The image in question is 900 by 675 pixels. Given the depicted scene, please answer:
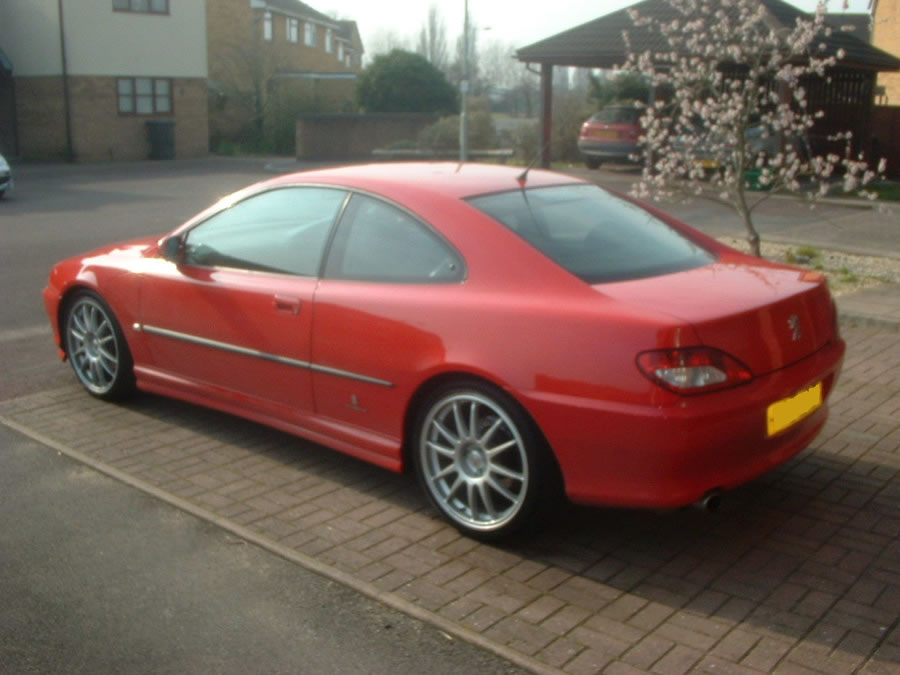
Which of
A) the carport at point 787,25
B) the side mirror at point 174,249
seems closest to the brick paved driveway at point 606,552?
the side mirror at point 174,249

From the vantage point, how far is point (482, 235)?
15.0 feet

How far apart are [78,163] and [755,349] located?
35449mm

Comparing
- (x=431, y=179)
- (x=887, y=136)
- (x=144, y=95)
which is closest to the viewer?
(x=431, y=179)

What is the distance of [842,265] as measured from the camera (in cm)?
1158

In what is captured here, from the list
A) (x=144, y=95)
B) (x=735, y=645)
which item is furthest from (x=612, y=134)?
(x=735, y=645)

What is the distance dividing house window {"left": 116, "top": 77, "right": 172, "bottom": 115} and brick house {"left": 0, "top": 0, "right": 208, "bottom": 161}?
35 millimetres

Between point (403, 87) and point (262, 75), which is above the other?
point (262, 75)

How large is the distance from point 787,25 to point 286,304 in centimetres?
2037

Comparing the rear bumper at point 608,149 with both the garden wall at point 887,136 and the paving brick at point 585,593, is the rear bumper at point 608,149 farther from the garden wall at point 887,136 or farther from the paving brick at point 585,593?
the paving brick at point 585,593

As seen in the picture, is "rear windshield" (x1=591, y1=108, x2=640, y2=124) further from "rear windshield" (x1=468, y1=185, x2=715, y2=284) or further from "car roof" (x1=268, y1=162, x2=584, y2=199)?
"rear windshield" (x1=468, y1=185, x2=715, y2=284)

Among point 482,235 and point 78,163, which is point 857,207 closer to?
point 482,235

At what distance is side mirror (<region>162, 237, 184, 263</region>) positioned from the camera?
19.0ft

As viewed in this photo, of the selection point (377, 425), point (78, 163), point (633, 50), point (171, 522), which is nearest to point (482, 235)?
point (377, 425)

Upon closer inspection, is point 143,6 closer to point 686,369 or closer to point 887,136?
point 887,136
